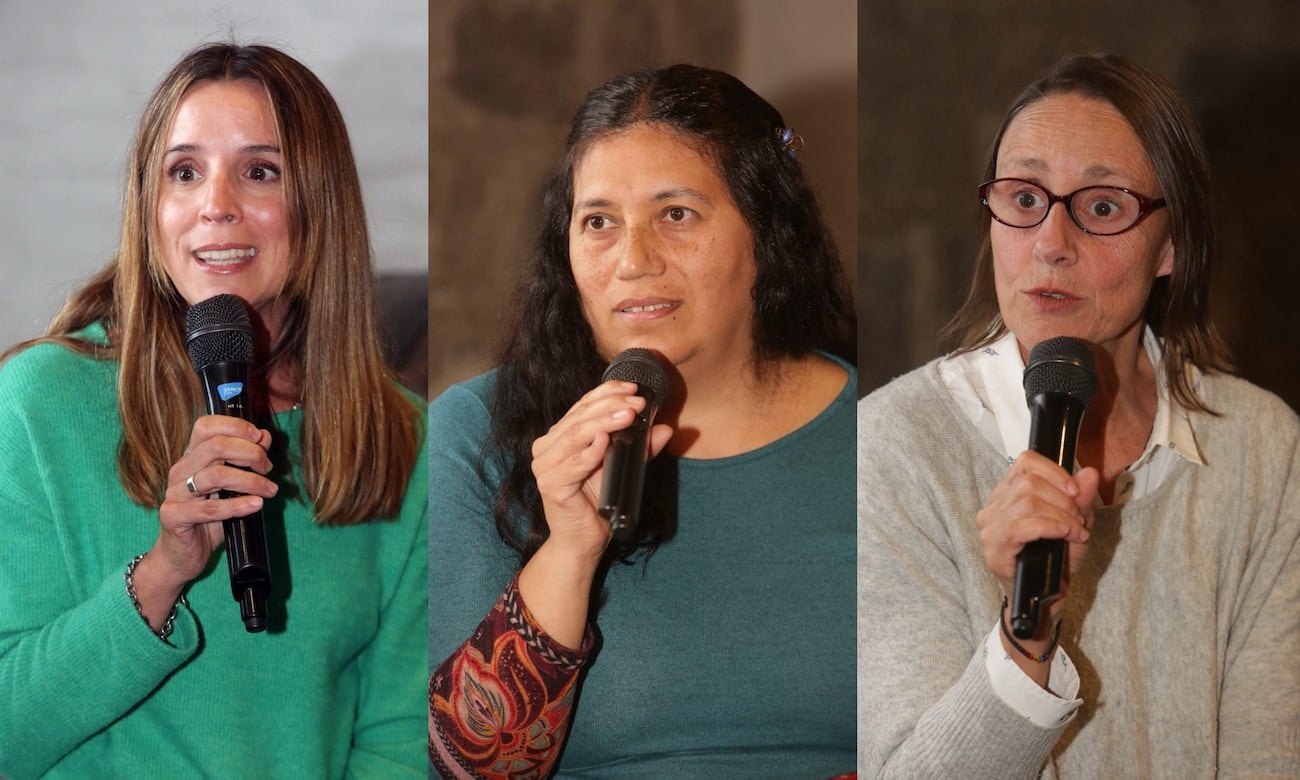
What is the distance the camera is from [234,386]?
6.90ft

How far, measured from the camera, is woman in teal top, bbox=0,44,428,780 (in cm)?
221

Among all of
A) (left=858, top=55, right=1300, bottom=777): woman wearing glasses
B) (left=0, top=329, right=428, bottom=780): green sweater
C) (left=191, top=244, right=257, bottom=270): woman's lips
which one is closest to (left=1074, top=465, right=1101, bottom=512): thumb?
(left=858, top=55, right=1300, bottom=777): woman wearing glasses

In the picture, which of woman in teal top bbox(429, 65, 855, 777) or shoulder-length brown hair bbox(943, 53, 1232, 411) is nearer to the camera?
woman in teal top bbox(429, 65, 855, 777)

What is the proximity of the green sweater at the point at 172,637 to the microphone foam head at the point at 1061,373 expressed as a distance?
110 centimetres

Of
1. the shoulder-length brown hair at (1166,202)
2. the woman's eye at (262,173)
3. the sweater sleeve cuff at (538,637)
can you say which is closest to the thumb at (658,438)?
the sweater sleeve cuff at (538,637)

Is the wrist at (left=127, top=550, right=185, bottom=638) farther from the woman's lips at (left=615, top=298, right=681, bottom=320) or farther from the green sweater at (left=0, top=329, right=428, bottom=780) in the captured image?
the woman's lips at (left=615, top=298, right=681, bottom=320)

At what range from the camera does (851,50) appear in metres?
2.44

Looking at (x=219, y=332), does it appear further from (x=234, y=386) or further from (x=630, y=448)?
(x=630, y=448)

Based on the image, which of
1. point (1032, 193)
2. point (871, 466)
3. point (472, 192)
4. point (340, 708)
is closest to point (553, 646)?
point (340, 708)

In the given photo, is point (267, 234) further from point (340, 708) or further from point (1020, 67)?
point (1020, 67)

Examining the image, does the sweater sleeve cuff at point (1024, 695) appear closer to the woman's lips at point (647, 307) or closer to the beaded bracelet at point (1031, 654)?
the beaded bracelet at point (1031, 654)

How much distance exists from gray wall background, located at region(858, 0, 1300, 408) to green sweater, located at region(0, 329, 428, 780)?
98 cm

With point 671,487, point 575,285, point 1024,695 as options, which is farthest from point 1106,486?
point 575,285

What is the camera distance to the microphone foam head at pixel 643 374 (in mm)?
2209
